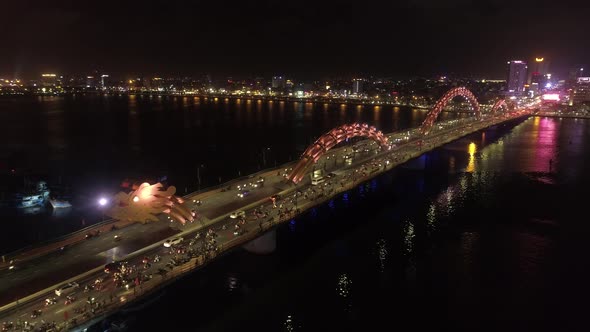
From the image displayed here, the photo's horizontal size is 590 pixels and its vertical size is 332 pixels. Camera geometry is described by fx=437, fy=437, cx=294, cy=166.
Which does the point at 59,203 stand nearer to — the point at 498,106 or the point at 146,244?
the point at 146,244

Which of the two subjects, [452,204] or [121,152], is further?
[121,152]

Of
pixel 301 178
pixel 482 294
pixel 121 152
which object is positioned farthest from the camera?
pixel 121 152

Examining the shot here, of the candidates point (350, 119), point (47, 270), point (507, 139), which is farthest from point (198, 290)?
point (350, 119)

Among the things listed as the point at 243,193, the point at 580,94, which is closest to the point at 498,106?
the point at 580,94

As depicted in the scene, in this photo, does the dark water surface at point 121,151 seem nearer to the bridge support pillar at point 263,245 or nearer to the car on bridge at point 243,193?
the car on bridge at point 243,193

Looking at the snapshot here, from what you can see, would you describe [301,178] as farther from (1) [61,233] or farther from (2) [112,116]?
(2) [112,116]

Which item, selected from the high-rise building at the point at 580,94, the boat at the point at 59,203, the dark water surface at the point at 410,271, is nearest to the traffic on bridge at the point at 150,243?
the dark water surface at the point at 410,271

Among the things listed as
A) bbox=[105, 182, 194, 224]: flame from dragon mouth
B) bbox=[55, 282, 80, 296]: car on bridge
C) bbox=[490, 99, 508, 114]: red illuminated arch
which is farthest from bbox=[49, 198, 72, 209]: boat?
bbox=[490, 99, 508, 114]: red illuminated arch

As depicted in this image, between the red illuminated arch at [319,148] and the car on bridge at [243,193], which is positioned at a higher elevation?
the red illuminated arch at [319,148]
